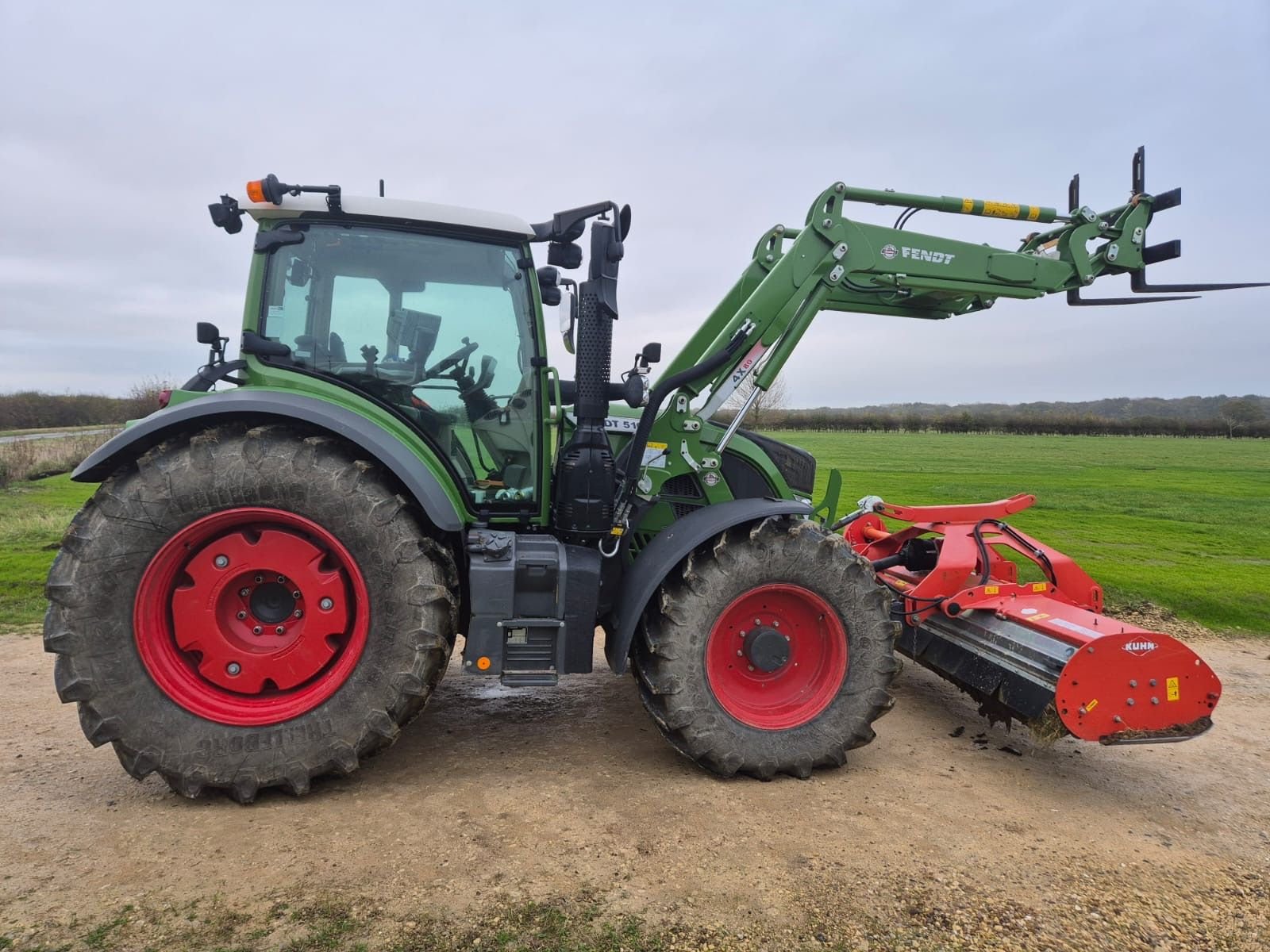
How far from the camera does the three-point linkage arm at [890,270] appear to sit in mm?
4293

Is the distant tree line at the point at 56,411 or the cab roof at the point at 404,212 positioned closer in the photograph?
the cab roof at the point at 404,212

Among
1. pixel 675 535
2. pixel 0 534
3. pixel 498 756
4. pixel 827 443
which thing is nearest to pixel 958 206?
pixel 675 535

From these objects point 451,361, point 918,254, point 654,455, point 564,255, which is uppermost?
point 918,254

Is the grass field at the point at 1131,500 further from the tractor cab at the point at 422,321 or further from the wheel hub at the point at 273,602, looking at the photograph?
the wheel hub at the point at 273,602

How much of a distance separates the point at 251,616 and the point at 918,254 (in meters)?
4.09

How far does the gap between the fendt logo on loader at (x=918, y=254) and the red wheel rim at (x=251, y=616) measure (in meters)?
3.40

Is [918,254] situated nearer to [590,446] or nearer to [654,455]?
[654,455]

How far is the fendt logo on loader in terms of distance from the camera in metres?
4.35

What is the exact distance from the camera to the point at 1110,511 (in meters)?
14.6

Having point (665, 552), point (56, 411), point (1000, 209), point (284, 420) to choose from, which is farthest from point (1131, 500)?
point (56, 411)

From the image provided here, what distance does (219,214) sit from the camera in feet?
12.1

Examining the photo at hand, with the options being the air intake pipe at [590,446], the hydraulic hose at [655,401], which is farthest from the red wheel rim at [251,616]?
the hydraulic hose at [655,401]

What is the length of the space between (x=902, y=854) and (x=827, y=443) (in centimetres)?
3681

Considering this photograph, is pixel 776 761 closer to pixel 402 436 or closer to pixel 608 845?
pixel 608 845
